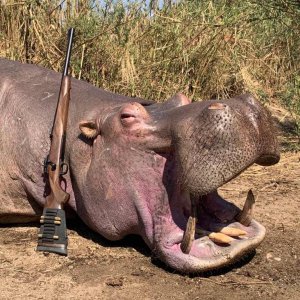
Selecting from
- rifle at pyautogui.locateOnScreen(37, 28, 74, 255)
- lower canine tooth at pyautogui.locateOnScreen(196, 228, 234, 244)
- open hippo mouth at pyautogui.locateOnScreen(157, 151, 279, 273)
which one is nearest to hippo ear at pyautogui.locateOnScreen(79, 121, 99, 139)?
rifle at pyautogui.locateOnScreen(37, 28, 74, 255)

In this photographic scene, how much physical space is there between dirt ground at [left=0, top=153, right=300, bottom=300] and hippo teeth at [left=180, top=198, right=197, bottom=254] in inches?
5.1

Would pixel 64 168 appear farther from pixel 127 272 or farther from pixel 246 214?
pixel 246 214

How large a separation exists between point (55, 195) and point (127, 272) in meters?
0.57

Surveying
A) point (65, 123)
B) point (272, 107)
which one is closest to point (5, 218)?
point (65, 123)

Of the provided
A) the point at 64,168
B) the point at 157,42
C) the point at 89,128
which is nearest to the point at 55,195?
the point at 64,168

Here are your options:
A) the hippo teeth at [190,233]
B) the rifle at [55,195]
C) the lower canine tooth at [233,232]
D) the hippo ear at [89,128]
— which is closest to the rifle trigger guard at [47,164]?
the rifle at [55,195]

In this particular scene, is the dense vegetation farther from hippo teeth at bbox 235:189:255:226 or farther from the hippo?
hippo teeth at bbox 235:189:255:226

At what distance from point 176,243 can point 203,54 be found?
369 cm

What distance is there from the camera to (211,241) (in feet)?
8.57

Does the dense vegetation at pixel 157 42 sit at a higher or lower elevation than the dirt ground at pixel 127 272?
higher

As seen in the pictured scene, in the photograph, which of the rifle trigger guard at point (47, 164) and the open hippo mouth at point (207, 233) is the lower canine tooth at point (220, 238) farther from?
the rifle trigger guard at point (47, 164)

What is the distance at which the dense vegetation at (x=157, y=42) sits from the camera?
556 cm

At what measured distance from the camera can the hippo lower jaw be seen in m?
2.56

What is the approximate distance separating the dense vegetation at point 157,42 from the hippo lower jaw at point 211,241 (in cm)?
273
